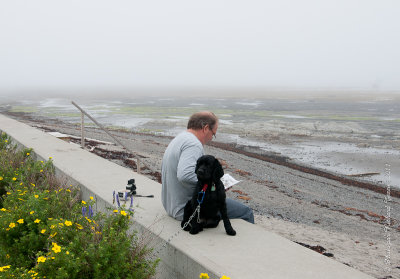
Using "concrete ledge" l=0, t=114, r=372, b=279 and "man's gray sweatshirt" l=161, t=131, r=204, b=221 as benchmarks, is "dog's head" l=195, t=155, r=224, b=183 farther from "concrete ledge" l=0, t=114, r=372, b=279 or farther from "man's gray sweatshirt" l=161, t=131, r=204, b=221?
"concrete ledge" l=0, t=114, r=372, b=279

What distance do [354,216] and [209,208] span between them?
23.5 ft

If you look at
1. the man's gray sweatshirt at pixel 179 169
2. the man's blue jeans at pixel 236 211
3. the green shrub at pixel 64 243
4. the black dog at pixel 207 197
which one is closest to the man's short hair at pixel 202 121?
the man's gray sweatshirt at pixel 179 169

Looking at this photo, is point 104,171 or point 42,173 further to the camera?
point 104,171

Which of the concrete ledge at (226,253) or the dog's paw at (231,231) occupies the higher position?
the dog's paw at (231,231)

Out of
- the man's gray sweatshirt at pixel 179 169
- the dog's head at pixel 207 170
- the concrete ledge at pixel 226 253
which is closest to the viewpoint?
the concrete ledge at pixel 226 253

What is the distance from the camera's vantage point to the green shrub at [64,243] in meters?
2.71

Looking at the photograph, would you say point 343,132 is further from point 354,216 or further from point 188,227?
point 188,227

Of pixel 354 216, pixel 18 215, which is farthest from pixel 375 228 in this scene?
pixel 18 215

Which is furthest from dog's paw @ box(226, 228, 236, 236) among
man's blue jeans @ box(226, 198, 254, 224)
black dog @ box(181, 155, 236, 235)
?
man's blue jeans @ box(226, 198, 254, 224)

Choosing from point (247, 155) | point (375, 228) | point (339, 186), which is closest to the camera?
point (375, 228)

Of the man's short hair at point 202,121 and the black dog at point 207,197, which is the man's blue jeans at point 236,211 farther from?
the man's short hair at point 202,121

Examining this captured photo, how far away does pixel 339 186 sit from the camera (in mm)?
12922

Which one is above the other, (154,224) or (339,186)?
(154,224)

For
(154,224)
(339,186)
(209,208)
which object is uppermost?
(209,208)
